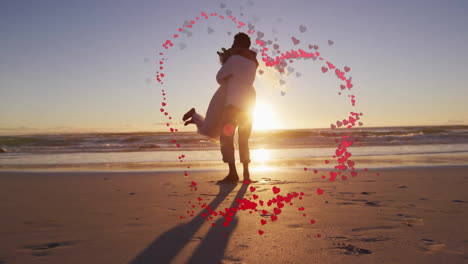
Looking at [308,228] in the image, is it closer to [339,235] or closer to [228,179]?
[339,235]

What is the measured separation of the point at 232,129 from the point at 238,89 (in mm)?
649

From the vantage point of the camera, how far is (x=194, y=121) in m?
6.44

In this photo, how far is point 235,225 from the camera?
12.4 ft

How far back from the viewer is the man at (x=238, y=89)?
19.7 feet

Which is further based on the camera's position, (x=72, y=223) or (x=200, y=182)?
(x=200, y=182)

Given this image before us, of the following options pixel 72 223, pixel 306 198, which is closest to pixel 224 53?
pixel 306 198

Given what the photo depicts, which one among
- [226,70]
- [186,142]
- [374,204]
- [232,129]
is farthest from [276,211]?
[186,142]

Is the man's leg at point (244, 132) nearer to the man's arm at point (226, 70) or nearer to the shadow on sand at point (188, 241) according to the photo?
the man's arm at point (226, 70)

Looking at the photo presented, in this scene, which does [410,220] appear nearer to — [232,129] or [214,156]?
[232,129]

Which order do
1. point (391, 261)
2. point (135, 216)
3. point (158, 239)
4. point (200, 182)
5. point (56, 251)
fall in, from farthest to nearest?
point (200, 182) < point (135, 216) < point (158, 239) < point (56, 251) < point (391, 261)

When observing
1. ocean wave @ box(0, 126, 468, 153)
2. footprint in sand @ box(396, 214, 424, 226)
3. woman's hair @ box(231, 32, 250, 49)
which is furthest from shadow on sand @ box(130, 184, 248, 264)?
ocean wave @ box(0, 126, 468, 153)

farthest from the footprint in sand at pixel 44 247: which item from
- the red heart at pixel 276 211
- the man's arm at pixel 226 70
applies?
the man's arm at pixel 226 70

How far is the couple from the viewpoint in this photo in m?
6.02

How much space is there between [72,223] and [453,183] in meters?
5.72
